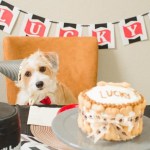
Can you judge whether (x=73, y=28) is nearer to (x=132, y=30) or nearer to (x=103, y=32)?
(x=103, y=32)

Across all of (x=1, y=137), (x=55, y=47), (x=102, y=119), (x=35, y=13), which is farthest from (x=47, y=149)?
(x=35, y=13)

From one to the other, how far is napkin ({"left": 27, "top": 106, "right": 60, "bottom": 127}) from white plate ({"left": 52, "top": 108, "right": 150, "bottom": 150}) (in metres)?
0.18

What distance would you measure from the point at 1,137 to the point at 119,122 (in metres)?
0.36

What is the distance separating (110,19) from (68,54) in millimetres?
393

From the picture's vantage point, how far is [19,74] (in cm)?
140

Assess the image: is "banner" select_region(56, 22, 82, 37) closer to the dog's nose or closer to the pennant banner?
the pennant banner

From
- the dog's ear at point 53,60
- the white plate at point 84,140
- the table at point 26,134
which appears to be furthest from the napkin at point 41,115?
the dog's ear at point 53,60

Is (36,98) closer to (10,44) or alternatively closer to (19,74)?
(19,74)

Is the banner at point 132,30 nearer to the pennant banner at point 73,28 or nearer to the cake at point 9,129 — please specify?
the pennant banner at point 73,28

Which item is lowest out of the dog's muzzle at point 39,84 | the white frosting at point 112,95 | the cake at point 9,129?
the cake at point 9,129

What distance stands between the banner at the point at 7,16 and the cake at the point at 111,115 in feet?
3.93

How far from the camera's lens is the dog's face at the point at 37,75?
136 cm

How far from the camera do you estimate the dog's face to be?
4.45ft

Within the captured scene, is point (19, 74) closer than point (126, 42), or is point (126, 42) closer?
point (19, 74)
